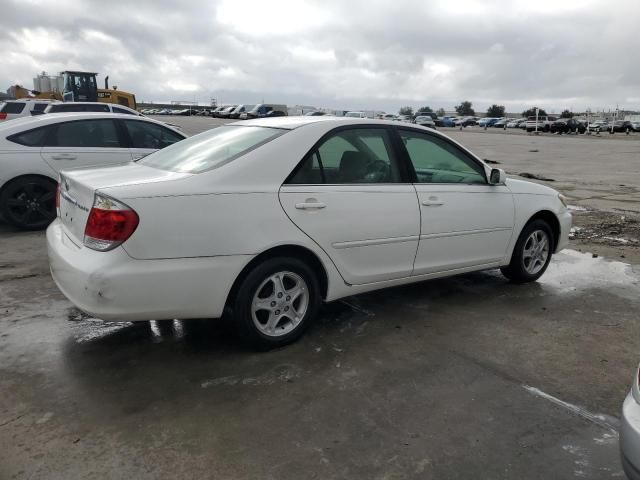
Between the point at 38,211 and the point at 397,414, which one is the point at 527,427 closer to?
the point at 397,414

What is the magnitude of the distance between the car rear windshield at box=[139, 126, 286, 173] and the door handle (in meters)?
0.52

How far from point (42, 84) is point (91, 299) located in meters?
36.1

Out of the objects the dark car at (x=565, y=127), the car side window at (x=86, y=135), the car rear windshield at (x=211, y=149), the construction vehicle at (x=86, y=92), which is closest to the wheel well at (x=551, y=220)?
the car rear windshield at (x=211, y=149)

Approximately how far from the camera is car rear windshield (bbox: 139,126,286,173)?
3707mm

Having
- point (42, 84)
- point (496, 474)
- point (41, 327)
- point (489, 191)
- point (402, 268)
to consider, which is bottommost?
point (496, 474)

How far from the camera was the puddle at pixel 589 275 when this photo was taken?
540 cm

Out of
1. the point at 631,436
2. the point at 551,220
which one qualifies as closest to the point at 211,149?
the point at 631,436

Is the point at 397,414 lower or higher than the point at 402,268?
lower

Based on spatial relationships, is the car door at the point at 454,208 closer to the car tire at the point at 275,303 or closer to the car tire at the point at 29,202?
the car tire at the point at 275,303

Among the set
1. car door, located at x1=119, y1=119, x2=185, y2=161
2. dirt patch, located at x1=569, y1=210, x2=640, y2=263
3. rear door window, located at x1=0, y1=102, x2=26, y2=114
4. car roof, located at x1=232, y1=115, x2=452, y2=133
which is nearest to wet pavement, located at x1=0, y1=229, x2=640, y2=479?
car roof, located at x1=232, y1=115, x2=452, y2=133

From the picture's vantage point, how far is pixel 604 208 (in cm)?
980

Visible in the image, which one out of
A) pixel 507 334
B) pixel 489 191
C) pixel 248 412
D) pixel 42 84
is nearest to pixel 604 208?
pixel 489 191

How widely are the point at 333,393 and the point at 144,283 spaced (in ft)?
4.20

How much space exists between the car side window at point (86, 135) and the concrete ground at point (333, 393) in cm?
293
